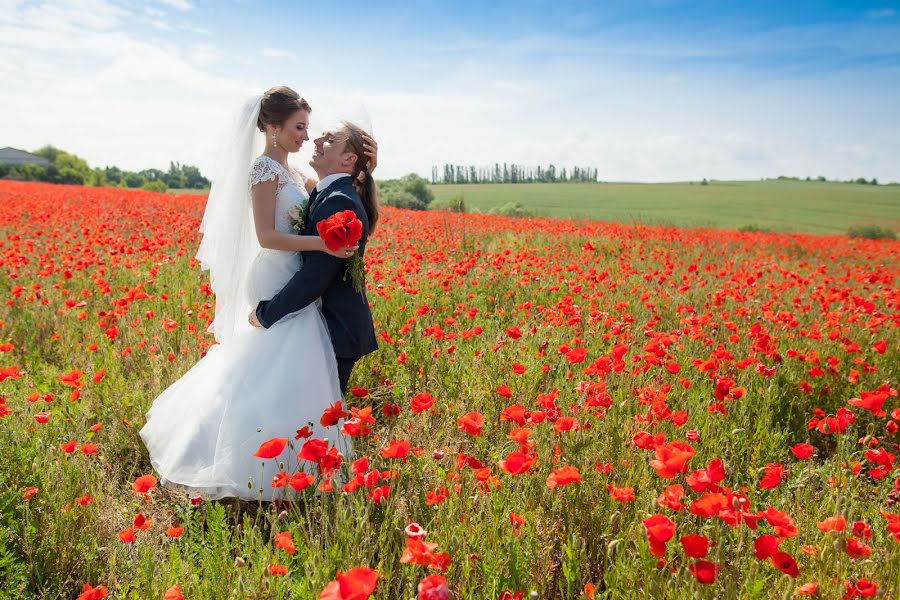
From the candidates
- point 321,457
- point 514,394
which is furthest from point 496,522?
point 514,394

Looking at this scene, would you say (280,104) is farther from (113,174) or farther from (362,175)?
(113,174)

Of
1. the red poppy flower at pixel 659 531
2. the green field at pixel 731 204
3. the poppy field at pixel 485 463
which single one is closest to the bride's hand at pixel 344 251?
the poppy field at pixel 485 463

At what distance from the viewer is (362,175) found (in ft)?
10.6

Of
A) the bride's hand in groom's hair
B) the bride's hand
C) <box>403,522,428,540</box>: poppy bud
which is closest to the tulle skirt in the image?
the bride's hand

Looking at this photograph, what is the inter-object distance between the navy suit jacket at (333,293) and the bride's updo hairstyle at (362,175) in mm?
91

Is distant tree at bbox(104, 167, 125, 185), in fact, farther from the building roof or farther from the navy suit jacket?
the navy suit jacket

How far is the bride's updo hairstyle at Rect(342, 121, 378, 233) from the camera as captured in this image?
308cm

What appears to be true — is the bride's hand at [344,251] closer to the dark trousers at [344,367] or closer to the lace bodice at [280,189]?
the lace bodice at [280,189]

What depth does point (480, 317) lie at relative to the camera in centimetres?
540

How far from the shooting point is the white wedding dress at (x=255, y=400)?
285cm

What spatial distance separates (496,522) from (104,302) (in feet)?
16.3

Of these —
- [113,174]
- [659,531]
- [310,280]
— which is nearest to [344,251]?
[310,280]

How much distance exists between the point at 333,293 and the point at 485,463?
4.16 ft

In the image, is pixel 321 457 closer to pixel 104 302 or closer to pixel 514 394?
pixel 514 394
